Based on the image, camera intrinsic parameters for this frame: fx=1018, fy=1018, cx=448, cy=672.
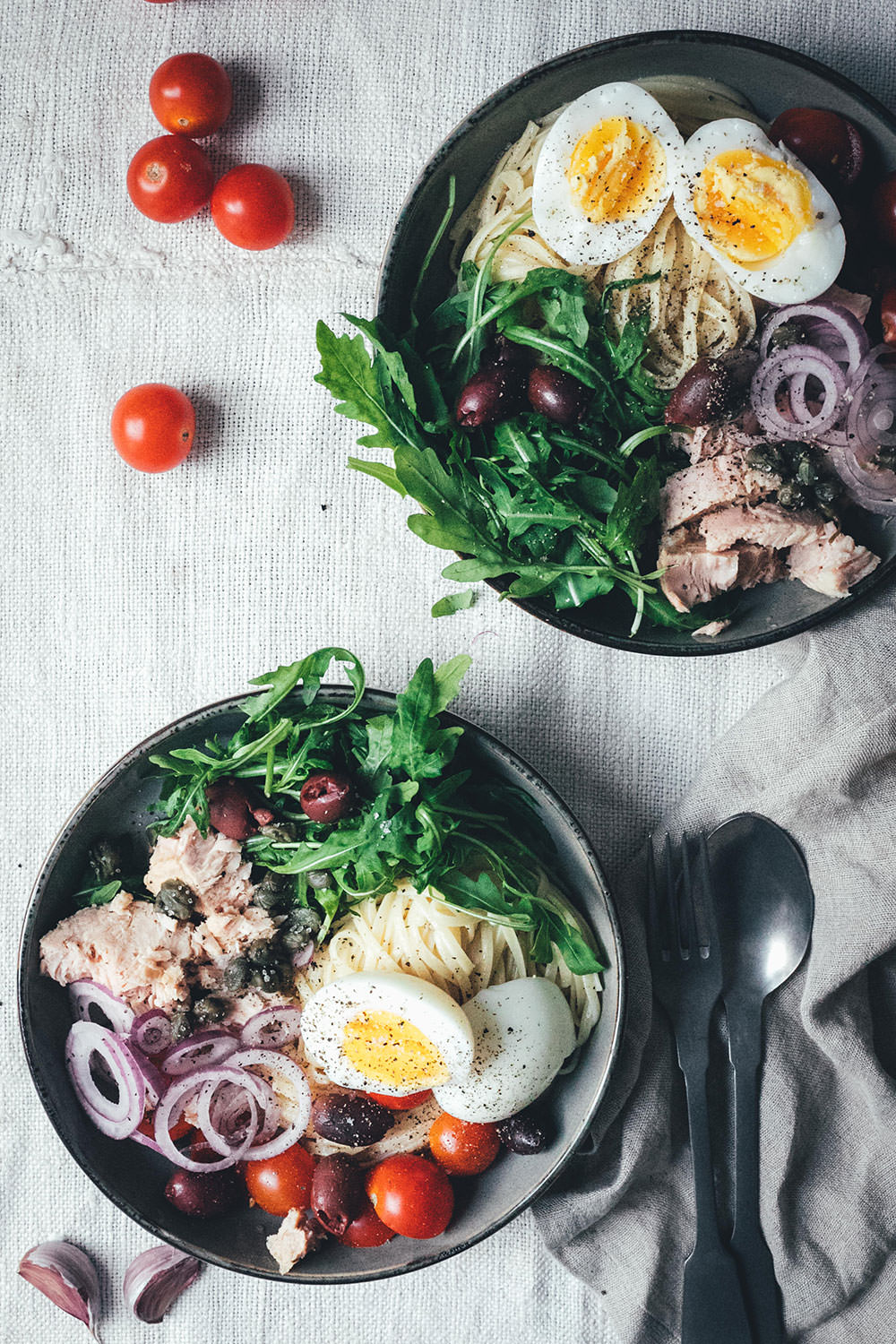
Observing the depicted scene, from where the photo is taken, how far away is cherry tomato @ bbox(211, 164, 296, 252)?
88.9 inches

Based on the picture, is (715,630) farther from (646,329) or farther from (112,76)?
(112,76)

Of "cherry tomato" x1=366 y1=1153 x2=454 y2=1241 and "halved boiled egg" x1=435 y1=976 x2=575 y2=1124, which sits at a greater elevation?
"halved boiled egg" x1=435 y1=976 x2=575 y2=1124

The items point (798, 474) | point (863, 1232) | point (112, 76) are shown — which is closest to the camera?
point (798, 474)

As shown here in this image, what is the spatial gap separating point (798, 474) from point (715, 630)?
0.35 metres

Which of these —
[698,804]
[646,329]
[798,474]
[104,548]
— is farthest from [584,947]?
[104,548]

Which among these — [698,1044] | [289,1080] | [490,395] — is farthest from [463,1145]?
[490,395]

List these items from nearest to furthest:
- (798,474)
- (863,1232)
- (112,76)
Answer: (798,474) → (863,1232) → (112,76)

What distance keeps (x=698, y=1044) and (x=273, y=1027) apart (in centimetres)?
93

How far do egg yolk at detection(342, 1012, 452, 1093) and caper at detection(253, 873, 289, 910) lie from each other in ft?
0.97

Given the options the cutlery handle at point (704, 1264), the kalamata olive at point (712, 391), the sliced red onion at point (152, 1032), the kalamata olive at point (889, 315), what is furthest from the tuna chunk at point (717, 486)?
the sliced red onion at point (152, 1032)

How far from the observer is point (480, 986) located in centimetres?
224

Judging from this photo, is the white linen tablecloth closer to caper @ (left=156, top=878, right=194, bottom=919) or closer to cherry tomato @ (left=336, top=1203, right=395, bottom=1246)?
cherry tomato @ (left=336, top=1203, right=395, bottom=1246)

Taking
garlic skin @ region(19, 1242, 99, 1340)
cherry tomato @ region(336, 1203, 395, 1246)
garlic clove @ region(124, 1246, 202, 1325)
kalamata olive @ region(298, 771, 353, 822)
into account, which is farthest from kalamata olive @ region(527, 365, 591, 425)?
garlic skin @ region(19, 1242, 99, 1340)

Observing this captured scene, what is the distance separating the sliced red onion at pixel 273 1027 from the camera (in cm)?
220
